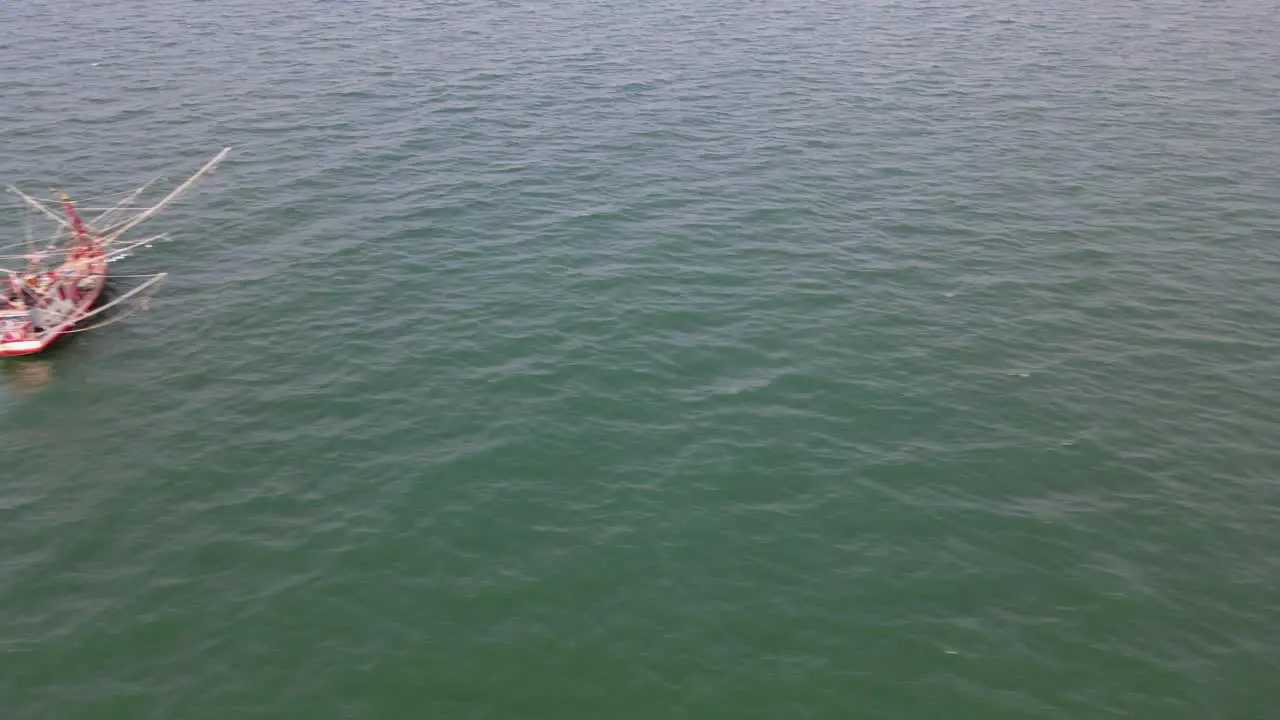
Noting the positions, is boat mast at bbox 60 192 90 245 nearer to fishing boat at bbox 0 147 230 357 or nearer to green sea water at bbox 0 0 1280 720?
fishing boat at bbox 0 147 230 357

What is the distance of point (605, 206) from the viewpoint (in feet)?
181

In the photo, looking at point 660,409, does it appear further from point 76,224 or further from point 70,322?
point 76,224

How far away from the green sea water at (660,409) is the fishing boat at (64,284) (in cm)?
112

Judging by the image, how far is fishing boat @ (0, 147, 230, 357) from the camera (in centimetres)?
4247

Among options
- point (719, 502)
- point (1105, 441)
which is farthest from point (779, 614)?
point (1105, 441)

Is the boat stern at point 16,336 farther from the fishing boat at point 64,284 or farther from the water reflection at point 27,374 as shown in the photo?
the water reflection at point 27,374

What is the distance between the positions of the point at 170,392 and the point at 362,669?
18.7 metres

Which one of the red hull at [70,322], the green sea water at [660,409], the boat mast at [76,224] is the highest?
the boat mast at [76,224]

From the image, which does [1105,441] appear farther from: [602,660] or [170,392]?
[170,392]

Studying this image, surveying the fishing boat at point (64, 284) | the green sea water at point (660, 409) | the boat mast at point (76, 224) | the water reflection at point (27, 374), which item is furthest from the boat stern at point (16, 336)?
the boat mast at point (76, 224)

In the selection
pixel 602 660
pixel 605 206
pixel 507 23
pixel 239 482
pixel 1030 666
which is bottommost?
pixel 1030 666

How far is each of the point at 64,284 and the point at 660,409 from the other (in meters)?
28.6

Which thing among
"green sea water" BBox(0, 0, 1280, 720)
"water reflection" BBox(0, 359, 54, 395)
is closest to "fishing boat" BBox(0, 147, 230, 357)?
"water reflection" BBox(0, 359, 54, 395)

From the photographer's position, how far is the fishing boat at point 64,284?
4247cm
